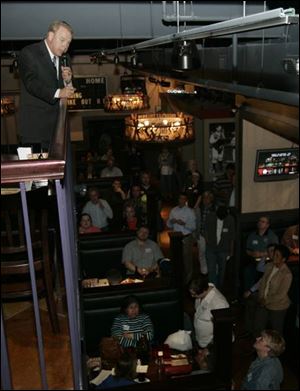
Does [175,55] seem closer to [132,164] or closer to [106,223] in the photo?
[106,223]

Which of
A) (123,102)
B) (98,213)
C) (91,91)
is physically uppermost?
(91,91)

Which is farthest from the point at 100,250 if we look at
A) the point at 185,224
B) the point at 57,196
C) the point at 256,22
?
the point at 57,196

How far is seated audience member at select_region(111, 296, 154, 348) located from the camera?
15.2 feet

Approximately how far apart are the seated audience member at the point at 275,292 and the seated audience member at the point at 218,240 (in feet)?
4.22

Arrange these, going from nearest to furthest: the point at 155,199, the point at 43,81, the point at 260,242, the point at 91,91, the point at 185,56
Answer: the point at 43,81 < the point at 185,56 < the point at 260,242 < the point at 155,199 < the point at 91,91

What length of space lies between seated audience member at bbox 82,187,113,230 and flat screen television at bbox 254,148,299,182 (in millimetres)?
2561

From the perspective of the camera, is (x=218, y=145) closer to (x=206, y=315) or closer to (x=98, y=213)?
(x=98, y=213)

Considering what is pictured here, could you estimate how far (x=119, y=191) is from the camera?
8773 millimetres

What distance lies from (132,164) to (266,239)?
7901 mm

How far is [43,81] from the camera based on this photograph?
9.53 feet

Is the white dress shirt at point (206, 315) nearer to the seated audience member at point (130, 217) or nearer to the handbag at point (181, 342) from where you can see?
the handbag at point (181, 342)

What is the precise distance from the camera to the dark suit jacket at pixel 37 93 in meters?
2.74

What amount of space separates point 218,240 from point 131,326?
257 cm

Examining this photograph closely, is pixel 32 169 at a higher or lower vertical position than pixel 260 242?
higher
